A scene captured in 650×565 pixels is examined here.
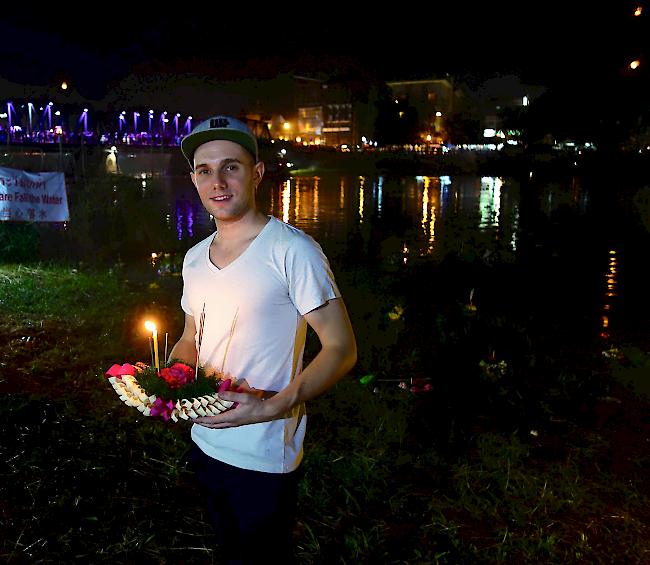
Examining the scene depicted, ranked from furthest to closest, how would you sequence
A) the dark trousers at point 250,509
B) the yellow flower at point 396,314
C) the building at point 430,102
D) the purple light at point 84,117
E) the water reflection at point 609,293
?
the building at point 430,102 < the purple light at point 84,117 < the water reflection at point 609,293 < the yellow flower at point 396,314 < the dark trousers at point 250,509

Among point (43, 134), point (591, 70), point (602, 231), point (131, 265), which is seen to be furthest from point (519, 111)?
point (131, 265)

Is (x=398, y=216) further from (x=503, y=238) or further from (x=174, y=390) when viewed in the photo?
(x=174, y=390)

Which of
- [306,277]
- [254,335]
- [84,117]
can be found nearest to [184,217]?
[254,335]

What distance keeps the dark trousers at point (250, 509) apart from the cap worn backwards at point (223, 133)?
1.14 meters

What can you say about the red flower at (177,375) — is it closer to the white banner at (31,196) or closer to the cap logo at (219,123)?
the cap logo at (219,123)

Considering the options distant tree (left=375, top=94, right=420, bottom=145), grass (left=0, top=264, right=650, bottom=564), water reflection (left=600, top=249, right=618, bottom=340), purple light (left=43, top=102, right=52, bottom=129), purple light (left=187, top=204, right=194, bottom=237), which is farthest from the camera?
distant tree (left=375, top=94, right=420, bottom=145)

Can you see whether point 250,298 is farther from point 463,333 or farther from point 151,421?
point 463,333

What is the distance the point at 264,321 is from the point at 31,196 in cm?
936

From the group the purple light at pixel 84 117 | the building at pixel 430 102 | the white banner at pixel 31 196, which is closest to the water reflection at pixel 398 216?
the white banner at pixel 31 196

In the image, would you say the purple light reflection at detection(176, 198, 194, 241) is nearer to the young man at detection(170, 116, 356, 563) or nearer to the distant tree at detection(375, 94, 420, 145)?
the young man at detection(170, 116, 356, 563)

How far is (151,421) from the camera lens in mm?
4652

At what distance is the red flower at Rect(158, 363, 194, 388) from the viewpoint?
2.05 m

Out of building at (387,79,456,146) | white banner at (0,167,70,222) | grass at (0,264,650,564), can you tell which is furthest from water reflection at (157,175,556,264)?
building at (387,79,456,146)

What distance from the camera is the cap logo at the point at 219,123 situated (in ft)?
6.98
